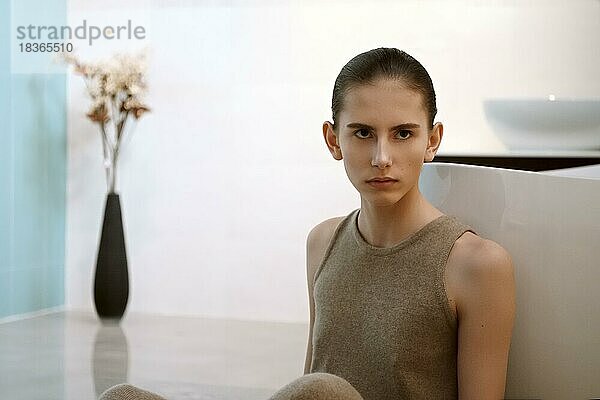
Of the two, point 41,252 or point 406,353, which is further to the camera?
point 41,252

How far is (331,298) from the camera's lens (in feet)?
4.64

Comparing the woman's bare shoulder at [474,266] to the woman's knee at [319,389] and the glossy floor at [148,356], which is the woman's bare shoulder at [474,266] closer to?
the woman's knee at [319,389]

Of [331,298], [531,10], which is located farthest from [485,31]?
[331,298]

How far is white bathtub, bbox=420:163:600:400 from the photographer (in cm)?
126

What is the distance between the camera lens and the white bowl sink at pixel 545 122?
2104 mm

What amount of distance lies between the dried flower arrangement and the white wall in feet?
0.08

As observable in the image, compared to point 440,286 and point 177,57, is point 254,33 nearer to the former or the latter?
point 177,57

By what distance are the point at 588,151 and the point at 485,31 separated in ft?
1.09

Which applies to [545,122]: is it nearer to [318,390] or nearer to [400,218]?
[400,218]

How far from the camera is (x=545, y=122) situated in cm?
213

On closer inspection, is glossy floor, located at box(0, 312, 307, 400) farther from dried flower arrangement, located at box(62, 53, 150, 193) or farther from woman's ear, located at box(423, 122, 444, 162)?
woman's ear, located at box(423, 122, 444, 162)

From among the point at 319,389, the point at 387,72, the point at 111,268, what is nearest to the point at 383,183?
the point at 387,72

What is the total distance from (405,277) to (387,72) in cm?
27

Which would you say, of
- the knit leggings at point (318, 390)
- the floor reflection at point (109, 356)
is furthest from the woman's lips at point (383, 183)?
the floor reflection at point (109, 356)
